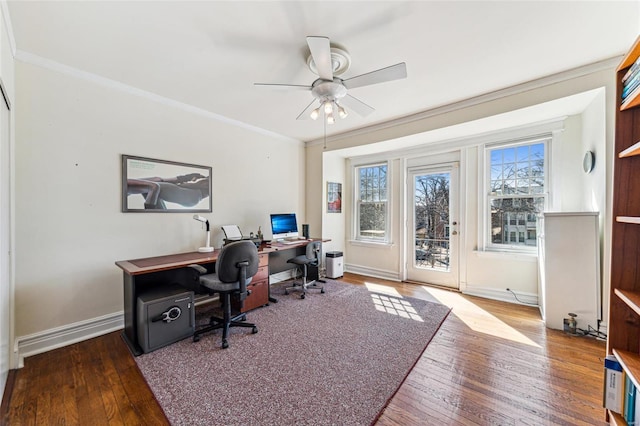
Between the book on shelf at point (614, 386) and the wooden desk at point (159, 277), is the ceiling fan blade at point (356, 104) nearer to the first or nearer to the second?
the wooden desk at point (159, 277)

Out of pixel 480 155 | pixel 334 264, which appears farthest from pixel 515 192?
pixel 334 264

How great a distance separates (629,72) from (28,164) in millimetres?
4243

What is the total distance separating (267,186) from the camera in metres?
4.23

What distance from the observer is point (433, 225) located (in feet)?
13.9

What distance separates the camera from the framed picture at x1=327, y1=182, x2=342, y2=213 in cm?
479

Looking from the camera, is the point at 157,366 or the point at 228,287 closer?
the point at 157,366

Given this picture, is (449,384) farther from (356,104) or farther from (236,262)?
(356,104)

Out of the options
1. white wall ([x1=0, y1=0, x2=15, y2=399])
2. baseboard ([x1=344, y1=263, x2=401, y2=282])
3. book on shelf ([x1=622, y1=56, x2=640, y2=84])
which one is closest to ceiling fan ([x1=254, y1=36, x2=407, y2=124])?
book on shelf ([x1=622, y1=56, x2=640, y2=84])

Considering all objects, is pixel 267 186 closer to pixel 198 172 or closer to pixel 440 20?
pixel 198 172

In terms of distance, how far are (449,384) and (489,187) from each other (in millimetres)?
2918

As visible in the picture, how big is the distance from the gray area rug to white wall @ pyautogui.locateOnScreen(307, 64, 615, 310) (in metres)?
1.22

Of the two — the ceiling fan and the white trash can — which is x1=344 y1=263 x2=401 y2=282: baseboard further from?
the ceiling fan

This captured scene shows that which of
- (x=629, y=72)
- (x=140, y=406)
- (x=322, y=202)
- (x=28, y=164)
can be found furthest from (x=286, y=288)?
(x=629, y=72)

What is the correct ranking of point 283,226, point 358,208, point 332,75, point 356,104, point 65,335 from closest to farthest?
point 332,75 < point 65,335 < point 356,104 < point 283,226 < point 358,208
